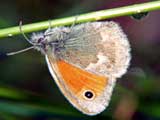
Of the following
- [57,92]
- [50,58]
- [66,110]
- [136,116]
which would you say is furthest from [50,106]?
[50,58]

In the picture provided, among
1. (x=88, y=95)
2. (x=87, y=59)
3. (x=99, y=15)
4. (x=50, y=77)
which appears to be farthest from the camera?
(x=50, y=77)

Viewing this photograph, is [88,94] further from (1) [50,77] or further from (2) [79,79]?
(1) [50,77]

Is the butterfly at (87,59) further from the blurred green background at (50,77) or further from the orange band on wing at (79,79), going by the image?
the blurred green background at (50,77)

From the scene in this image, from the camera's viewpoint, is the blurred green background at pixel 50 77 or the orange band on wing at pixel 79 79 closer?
the orange band on wing at pixel 79 79

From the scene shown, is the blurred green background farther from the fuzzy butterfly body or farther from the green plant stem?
the green plant stem

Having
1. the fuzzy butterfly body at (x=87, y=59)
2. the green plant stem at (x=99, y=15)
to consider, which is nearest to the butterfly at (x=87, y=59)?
the fuzzy butterfly body at (x=87, y=59)

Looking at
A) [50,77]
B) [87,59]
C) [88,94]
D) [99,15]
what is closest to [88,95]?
[88,94]

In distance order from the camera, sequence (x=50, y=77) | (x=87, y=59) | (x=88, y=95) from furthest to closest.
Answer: (x=50, y=77) < (x=87, y=59) < (x=88, y=95)
